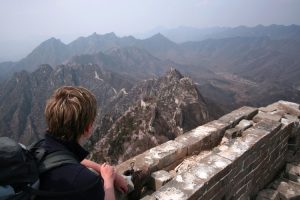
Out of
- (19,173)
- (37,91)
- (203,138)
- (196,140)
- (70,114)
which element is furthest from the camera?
(37,91)

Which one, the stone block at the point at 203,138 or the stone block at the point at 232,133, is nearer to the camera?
the stone block at the point at 203,138

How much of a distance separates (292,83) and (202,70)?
59.5 m

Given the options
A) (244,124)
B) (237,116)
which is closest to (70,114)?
(244,124)

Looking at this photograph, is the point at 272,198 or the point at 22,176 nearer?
the point at 22,176

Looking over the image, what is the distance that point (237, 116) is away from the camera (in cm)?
754

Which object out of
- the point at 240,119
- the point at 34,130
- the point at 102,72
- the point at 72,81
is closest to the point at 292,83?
the point at 102,72

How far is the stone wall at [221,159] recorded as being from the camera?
4.67 metres

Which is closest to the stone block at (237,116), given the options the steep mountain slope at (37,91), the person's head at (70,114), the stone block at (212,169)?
the stone block at (212,169)

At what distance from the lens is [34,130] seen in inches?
2953

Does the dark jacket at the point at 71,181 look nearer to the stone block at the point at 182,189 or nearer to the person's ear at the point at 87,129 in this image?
the person's ear at the point at 87,129

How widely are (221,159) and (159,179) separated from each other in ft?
3.70

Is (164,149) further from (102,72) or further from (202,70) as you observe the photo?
(202,70)

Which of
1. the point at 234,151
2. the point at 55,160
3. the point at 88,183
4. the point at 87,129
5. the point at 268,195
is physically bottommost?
the point at 268,195

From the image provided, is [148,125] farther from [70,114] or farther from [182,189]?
[70,114]
